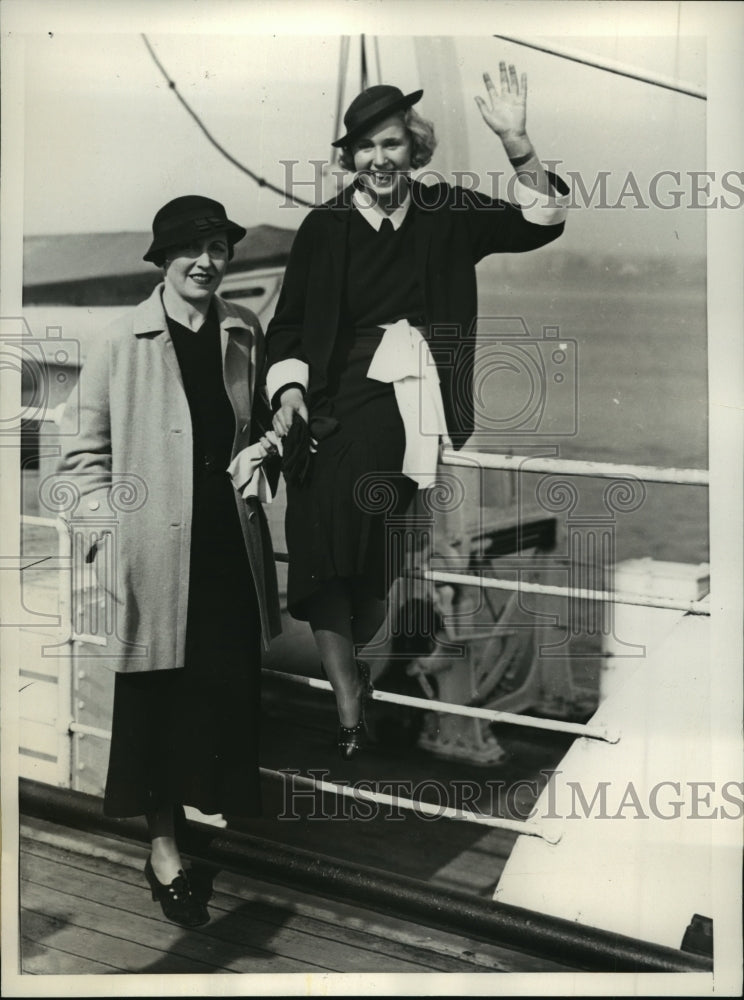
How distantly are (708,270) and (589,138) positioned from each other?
402 millimetres

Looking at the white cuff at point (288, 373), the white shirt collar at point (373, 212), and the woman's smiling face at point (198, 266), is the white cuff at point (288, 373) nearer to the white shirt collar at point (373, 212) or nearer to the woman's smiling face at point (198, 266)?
the woman's smiling face at point (198, 266)

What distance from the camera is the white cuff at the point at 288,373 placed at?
248 cm

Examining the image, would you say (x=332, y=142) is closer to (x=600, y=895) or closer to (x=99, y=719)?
(x=99, y=719)

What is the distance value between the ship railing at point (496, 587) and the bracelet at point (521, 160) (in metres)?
0.66

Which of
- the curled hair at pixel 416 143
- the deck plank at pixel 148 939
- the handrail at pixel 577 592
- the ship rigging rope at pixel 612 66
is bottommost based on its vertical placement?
the deck plank at pixel 148 939

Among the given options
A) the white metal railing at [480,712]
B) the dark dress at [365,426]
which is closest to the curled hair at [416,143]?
the dark dress at [365,426]

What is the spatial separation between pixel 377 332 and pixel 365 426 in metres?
0.22

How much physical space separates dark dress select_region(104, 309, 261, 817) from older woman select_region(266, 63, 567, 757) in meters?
0.16

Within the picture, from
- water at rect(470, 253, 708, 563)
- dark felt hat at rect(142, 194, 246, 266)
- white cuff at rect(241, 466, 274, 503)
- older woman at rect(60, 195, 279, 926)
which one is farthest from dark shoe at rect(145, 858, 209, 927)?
dark felt hat at rect(142, 194, 246, 266)

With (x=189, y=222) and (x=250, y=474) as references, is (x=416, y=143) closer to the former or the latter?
(x=189, y=222)

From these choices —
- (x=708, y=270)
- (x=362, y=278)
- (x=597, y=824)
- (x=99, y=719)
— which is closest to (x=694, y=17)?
(x=708, y=270)

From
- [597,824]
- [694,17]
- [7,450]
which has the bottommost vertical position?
[597,824]

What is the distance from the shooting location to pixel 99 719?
2.72 m

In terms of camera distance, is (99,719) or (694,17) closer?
(694,17)
